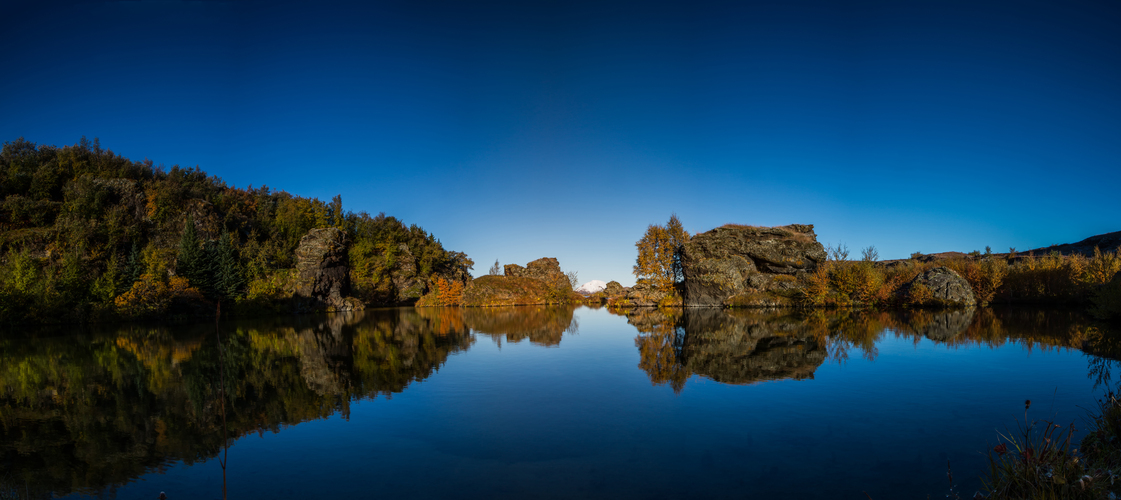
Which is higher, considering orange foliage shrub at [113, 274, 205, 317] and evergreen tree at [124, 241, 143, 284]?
evergreen tree at [124, 241, 143, 284]

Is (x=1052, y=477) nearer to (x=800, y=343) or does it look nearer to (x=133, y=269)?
(x=800, y=343)

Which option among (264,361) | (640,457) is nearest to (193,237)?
(264,361)

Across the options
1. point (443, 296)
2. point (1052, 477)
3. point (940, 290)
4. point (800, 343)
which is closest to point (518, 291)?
point (443, 296)

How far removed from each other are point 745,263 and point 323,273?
46.8 meters

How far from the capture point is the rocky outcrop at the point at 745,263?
49.5 metres

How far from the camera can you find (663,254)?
52.9 m

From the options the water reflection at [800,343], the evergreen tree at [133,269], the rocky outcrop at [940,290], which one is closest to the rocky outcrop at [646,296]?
the rocky outcrop at [940,290]

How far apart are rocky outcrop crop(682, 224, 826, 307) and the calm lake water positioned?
109 ft

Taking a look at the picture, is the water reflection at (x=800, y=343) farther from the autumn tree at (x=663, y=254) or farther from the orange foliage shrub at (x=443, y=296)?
the orange foliage shrub at (x=443, y=296)

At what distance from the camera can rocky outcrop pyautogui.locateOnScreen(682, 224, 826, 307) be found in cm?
4953

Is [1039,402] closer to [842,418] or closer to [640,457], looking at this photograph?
[842,418]

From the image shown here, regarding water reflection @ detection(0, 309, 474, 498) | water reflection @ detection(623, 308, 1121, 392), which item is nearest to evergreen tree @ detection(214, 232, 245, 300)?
water reflection @ detection(0, 309, 474, 498)

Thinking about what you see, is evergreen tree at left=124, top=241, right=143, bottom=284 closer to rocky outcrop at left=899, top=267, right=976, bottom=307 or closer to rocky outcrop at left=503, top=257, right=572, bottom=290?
rocky outcrop at left=503, top=257, right=572, bottom=290

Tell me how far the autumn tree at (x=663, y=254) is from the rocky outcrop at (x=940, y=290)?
21548mm
